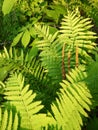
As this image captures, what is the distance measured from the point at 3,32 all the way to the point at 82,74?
1298 mm

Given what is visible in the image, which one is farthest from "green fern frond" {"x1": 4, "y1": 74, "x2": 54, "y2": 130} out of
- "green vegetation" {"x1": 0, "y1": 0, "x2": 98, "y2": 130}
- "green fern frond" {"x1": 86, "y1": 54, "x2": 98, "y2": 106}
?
"green fern frond" {"x1": 86, "y1": 54, "x2": 98, "y2": 106}

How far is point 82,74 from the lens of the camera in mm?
1981

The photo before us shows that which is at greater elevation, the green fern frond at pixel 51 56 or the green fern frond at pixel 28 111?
the green fern frond at pixel 51 56

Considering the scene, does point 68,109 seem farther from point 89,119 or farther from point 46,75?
point 46,75

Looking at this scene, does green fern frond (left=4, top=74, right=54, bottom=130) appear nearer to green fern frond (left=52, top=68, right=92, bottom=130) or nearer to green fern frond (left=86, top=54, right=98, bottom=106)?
green fern frond (left=52, top=68, right=92, bottom=130)

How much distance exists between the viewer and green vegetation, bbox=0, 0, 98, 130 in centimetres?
178

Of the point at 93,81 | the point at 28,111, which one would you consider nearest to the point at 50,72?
the point at 93,81

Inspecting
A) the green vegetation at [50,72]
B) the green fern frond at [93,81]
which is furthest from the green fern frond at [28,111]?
the green fern frond at [93,81]

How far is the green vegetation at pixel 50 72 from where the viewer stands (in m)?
1.78

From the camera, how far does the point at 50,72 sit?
223cm

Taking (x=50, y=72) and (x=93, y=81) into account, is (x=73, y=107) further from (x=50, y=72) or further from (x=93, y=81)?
(x=50, y=72)

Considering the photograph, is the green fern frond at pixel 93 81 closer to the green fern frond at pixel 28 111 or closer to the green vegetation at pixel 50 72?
the green vegetation at pixel 50 72

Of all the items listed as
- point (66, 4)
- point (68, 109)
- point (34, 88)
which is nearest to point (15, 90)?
point (34, 88)

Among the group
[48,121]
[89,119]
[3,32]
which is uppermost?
[3,32]
